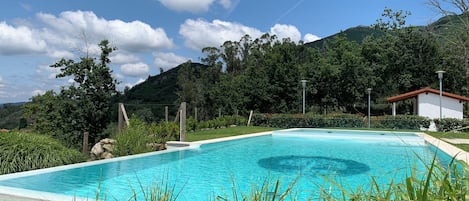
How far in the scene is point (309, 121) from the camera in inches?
790

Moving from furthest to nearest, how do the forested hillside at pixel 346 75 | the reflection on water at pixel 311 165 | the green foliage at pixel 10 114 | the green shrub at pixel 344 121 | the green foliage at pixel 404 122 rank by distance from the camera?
the forested hillside at pixel 346 75, the green shrub at pixel 344 121, the green foliage at pixel 404 122, the green foliage at pixel 10 114, the reflection on water at pixel 311 165

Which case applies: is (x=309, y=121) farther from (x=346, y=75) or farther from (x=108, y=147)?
(x=108, y=147)

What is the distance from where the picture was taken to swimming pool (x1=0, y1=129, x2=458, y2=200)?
15.8 ft

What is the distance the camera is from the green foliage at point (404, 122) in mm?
17469

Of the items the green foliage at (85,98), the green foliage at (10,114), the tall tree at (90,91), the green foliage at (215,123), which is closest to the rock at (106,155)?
the green foliage at (215,123)

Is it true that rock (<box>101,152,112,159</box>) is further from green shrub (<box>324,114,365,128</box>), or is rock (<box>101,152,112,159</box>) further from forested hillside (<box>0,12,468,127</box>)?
green shrub (<box>324,114,365,128</box>)

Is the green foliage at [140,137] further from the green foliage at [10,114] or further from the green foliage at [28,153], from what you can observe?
the green foliage at [10,114]

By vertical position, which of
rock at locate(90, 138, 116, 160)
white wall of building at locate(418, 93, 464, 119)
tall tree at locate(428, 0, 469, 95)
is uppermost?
tall tree at locate(428, 0, 469, 95)

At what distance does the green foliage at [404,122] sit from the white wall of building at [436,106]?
2.08 m

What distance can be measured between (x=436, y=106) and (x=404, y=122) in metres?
3.03

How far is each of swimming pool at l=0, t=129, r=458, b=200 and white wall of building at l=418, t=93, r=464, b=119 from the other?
28.3 feet

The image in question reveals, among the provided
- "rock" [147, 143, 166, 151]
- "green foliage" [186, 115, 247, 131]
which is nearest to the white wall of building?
"green foliage" [186, 115, 247, 131]

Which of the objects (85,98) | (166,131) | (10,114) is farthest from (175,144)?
(10,114)

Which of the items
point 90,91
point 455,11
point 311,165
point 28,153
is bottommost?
point 311,165
